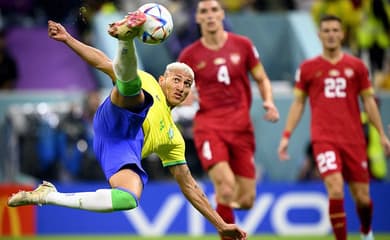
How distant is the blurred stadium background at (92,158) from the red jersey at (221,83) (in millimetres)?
3135

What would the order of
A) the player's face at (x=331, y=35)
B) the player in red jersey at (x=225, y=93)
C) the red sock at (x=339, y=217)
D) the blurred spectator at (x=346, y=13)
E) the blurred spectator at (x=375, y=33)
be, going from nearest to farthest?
the red sock at (x=339, y=217) → the player's face at (x=331, y=35) → the player in red jersey at (x=225, y=93) → the blurred spectator at (x=375, y=33) → the blurred spectator at (x=346, y=13)

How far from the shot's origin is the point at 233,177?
12750 millimetres

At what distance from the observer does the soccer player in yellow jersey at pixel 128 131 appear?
9.02 m

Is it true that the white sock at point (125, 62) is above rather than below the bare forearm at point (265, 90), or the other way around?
above

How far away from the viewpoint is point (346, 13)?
18859 millimetres

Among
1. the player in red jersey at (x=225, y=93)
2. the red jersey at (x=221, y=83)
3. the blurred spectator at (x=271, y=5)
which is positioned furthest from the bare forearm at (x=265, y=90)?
the blurred spectator at (x=271, y=5)

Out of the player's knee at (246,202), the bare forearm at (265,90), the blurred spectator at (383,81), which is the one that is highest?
the bare forearm at (265,90)

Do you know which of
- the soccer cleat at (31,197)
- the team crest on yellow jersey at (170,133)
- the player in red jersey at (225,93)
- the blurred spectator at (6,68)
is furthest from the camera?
the blurred spectator at (6,68)

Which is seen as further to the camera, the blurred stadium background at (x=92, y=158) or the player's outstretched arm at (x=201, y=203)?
the blurred stadium background at (x=92, y=158)

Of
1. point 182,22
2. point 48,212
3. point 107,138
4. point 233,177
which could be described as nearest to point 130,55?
point 107,138

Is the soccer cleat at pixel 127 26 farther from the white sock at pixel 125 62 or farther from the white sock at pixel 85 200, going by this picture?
the white sock at pixel 85 200

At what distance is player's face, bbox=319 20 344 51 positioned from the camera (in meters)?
12.9

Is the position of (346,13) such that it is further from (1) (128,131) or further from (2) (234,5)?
(1) (128,131)

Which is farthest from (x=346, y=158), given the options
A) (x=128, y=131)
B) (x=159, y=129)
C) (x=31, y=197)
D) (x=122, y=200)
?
(x=31, y=197)
